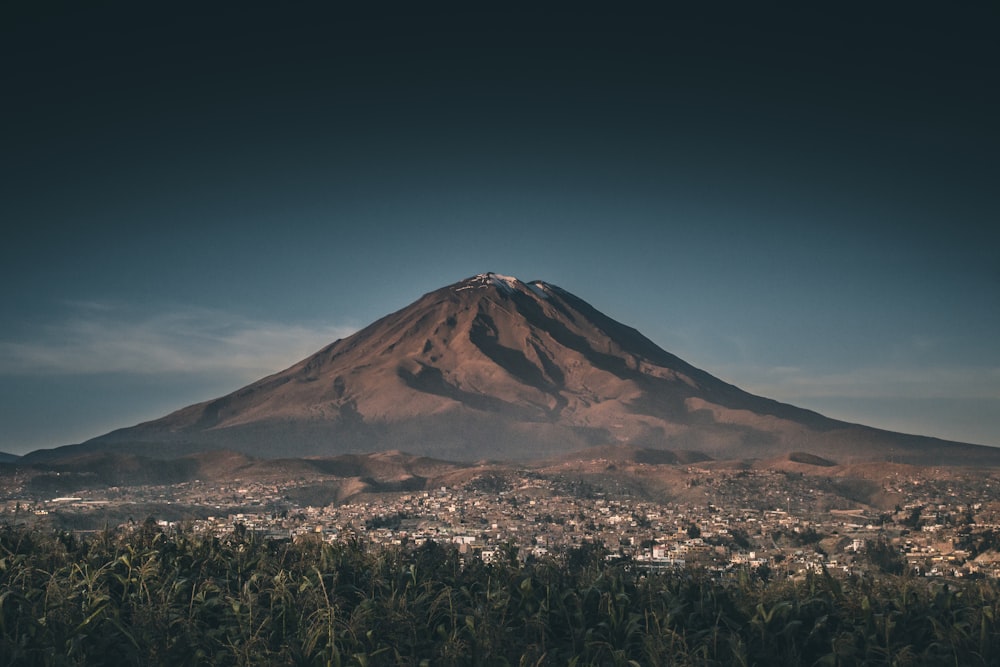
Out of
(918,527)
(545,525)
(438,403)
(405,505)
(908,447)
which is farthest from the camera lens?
(438,403)

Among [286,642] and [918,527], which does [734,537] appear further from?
[286,642]

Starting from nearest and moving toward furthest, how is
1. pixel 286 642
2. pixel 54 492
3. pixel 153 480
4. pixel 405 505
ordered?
pixel 286 642, pixel 405 505, pixel 54 492, pixel 153 480

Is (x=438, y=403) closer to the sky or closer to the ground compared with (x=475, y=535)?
closer to the sky

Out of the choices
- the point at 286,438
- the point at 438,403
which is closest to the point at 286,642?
the point at 286,438

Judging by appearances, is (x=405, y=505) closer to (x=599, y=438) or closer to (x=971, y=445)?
(x=599, y=438)

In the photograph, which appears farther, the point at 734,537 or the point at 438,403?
the point at 438,403

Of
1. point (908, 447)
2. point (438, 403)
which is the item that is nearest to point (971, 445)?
point (908, 447)
